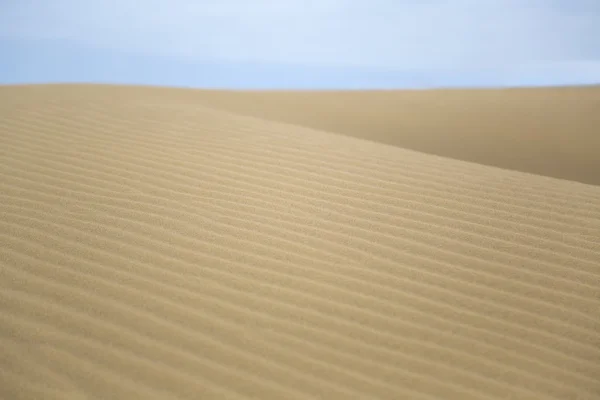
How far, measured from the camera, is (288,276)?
94.3 inches

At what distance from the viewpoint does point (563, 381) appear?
2.00 metres

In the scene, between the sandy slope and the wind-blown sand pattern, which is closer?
the wind-blown sand pattern

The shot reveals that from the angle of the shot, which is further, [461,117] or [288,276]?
[461,117]

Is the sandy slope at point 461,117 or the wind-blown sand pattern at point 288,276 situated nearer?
the wind-blown sand pattern at point 288,276

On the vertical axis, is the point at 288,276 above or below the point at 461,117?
below

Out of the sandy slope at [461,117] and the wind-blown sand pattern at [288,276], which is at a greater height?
the sandy slope at [461,117]

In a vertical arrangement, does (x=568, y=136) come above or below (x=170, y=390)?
above

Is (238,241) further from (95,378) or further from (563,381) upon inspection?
(563,381)

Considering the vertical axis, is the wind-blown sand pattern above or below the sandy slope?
below

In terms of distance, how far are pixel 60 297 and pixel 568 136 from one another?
5277 mm

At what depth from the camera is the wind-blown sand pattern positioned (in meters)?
1.98

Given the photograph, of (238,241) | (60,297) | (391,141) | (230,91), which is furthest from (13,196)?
(230,91)

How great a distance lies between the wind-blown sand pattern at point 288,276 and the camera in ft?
6.49

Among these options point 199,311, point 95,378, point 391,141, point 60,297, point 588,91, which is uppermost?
point 588,91
